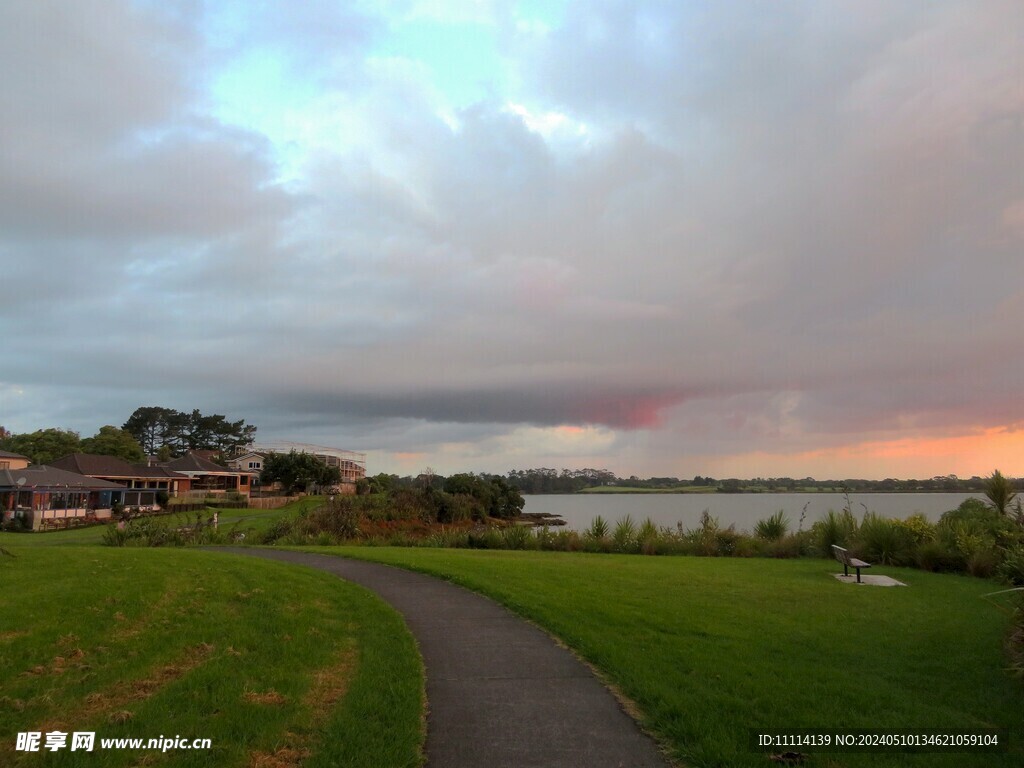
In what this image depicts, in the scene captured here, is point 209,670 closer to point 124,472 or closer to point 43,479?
point 43,479

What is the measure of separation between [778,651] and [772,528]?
49.9 feet

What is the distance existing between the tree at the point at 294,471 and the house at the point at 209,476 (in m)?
3.66

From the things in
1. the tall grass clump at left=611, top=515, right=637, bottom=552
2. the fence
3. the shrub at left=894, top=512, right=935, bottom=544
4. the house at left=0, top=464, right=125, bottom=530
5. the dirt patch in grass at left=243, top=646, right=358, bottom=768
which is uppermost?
the shrub at left=894, top=512, right=935, bottom=544

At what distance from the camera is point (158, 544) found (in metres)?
23.8

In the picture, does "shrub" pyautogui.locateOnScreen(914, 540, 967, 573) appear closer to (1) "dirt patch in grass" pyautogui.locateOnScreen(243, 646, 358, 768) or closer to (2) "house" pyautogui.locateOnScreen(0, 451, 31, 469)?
(1) "dirt patch in grass" pyautogui.locateOnScreen(243, 646, 358, 768)

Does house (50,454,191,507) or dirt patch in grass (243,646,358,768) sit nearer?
dirt patch in grass (243,646,358,768)

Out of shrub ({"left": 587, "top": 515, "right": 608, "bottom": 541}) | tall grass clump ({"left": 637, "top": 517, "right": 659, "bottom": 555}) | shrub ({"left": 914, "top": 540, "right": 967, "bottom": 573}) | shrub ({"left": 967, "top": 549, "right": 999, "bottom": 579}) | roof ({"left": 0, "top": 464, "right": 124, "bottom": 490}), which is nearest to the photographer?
shrub ({"left": 967, "top": 549, "right": 999, "bottom": 579})

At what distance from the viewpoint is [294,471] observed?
244 ft

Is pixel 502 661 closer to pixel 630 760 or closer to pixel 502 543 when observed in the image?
pixel 630 760

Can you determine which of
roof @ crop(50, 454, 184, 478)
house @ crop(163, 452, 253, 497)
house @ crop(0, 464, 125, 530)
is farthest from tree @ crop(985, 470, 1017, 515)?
house @ crop(163, 452, 253, 497)

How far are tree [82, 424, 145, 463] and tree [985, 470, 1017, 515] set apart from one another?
270 feet

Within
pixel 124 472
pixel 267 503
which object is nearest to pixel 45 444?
pixel 124 472

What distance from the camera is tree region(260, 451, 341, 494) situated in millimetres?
74312

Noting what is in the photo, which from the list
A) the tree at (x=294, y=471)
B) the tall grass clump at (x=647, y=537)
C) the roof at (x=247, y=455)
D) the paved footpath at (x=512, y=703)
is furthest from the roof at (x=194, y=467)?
the paved footpath at (x=512, y=703)
